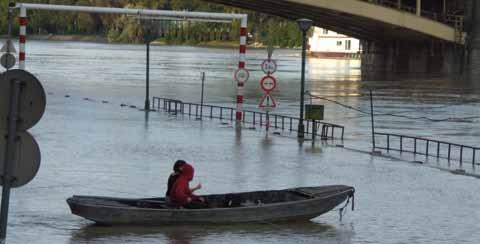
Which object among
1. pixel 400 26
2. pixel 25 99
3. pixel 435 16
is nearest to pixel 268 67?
pixel 25 99

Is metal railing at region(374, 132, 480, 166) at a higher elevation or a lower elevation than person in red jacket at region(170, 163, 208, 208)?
lower

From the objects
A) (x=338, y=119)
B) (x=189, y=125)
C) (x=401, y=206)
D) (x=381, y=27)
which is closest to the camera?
(x=401, y=206)

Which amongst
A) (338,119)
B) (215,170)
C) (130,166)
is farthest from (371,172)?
(338,119)

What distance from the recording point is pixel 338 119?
46.1 m

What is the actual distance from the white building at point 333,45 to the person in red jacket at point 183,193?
156 m

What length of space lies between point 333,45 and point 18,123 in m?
167

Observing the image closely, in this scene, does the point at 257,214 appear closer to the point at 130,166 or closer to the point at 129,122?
the point at 130,166

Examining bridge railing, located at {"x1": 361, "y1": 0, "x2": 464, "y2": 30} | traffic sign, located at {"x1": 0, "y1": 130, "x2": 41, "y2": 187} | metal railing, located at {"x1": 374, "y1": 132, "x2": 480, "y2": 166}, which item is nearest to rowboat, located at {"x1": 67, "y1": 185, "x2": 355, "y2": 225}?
traffic sign, located at {"x1": 0, "y1": 130, "x2": 41, "y2": 187}

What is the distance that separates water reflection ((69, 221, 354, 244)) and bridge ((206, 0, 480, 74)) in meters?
61.8

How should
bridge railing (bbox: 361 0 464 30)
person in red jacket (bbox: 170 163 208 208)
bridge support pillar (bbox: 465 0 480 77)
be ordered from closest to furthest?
person in red jacket (bbox: 170 163 208 208) < bridge railing (bbox: 361 0 464 30) < bridge support pillar (bbox: 465 0 480 77)

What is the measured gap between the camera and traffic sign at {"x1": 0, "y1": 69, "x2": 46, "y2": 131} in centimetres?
1104

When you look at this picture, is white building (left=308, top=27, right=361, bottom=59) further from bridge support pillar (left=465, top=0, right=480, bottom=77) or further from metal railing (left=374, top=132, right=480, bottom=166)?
metal railing (left=374, top=132, right=480, bottom=166)

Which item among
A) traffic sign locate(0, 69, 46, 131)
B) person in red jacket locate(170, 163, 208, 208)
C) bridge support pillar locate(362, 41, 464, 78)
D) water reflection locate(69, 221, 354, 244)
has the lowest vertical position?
bridge support pillar locate(362, 41, 464, 78)

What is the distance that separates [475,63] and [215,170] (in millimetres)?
70629
